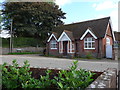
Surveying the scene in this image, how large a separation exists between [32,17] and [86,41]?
15.2 m

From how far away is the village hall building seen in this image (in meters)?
12.6

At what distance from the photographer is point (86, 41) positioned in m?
13.4

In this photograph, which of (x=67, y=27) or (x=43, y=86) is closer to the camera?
(x=43, y=86)

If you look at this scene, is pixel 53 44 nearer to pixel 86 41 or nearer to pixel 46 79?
→ pixel 86 41

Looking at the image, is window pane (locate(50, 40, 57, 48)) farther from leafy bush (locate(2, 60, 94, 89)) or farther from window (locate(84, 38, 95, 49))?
leafy bush (locate(2, 60, 94, 89))

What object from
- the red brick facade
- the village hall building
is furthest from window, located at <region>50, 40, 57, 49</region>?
the red brick facade

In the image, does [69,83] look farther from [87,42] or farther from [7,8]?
[7,8]

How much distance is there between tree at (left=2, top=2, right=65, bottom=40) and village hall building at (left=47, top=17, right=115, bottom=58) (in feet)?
28.0

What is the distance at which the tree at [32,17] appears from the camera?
2288 centimetres

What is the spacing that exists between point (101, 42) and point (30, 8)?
1630 centimetres

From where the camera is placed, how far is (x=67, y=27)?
1730 cm

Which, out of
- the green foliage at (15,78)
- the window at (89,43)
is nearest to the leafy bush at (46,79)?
the green foliage at (15,78)

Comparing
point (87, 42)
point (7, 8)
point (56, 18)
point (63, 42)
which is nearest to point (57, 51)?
point (63, 42)

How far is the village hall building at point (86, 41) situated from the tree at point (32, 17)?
852cm
